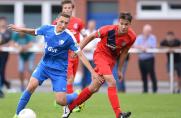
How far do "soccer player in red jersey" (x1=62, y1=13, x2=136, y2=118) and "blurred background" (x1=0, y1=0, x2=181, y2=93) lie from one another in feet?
48.4

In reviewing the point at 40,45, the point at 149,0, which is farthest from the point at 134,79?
the point at 40,45

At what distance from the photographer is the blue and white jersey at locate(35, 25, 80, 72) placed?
12031 millimetres

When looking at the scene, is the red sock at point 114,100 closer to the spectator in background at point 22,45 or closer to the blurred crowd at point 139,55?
the blurred crowd at point 139,55

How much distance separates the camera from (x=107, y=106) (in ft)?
52.0

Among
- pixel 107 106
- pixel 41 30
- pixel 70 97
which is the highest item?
pixel 41 30

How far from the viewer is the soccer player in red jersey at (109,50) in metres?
12.5

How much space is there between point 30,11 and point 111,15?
10.9 feet

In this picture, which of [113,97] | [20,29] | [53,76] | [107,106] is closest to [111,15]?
[107,106]

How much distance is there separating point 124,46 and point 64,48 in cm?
143

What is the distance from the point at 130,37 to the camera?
1291cm

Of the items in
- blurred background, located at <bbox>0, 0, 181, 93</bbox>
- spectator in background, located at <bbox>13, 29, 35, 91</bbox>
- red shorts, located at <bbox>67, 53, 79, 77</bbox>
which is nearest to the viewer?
red shorts, located at <bbox>67, 53, 79, 77</bbox>

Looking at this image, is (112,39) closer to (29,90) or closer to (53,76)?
(53,76)

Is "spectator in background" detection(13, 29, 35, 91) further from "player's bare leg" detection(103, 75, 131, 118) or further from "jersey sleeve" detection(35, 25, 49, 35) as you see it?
"jersey sleeve" detection(35, 25, 49, 35)

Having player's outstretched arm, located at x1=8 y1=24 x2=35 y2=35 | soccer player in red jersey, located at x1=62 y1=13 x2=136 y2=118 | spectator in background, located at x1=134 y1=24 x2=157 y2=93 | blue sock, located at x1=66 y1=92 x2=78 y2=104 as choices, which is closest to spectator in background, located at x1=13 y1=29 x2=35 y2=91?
spectator in background, located at x1=134 y1=24 x2=157 y2=93
